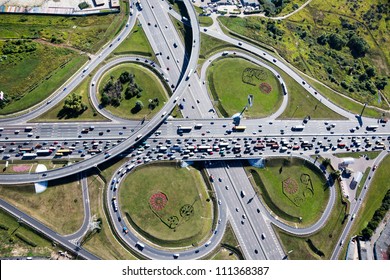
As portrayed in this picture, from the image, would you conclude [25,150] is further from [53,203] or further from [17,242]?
[17,242]

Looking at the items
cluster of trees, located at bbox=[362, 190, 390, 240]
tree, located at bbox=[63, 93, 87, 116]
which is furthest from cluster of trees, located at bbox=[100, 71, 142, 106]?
cluster of trees, located at bbox=[362, 190, 390, 240]

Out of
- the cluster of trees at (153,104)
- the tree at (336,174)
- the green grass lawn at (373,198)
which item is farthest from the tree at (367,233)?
the cluster of trees at (153,104)

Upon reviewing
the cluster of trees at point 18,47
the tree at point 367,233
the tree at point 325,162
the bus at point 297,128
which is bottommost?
the tree at point 367,233

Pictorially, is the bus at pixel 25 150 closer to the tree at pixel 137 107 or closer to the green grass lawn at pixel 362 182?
the tree at pixel 137 107

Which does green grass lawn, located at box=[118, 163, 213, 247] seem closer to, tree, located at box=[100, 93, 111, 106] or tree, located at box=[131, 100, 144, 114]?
tree, located at box=[131, 100, 144, 114]

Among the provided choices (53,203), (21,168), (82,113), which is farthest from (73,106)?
(53,203)

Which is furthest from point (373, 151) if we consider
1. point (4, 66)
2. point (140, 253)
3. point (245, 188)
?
point (4, 66)
